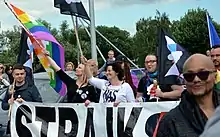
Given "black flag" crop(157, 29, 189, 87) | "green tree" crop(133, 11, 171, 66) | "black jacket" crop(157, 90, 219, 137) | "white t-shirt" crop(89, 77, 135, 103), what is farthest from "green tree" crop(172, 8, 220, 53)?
"black jacket" crop(157, 90, 219, 137)

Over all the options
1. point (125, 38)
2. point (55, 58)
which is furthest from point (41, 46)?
point (125, 38)

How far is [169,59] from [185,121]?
11.2 ft

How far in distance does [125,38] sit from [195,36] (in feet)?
149

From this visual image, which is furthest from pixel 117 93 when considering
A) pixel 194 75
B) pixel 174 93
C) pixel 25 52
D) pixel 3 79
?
pixel 3 79

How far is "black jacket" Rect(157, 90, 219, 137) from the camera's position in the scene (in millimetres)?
3277

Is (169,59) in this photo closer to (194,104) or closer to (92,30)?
(194,104)

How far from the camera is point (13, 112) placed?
23.5 feet

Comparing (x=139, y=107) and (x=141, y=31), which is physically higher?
(x=141, y=31)

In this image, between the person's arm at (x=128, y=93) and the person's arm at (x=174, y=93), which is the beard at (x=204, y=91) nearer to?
the person's arm at (x=174, y=93)

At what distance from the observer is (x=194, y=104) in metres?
3.39

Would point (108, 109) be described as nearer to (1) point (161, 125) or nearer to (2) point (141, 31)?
(1) point (161, 125)

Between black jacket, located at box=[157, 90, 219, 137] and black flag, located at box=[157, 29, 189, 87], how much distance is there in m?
2.95

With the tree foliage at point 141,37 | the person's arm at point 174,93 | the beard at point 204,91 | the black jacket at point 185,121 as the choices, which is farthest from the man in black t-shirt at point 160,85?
the tree foliage at point 141,37

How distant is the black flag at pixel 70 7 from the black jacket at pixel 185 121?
6282 mm
